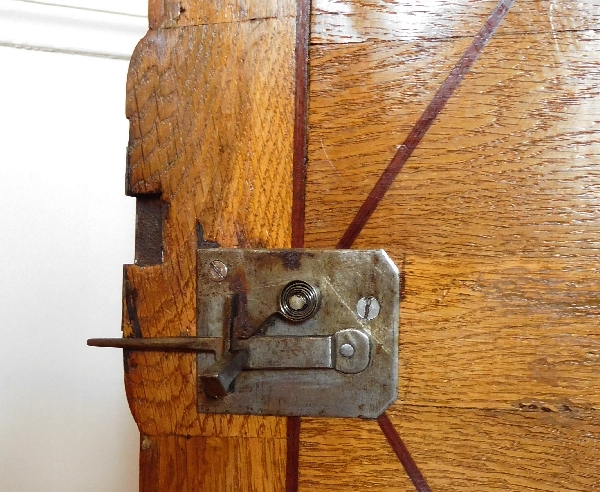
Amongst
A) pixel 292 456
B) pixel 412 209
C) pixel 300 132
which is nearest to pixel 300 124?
pixel 300 132

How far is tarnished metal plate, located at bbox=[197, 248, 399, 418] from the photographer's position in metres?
0.54

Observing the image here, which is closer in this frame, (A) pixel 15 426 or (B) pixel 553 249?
(B) pixel 553 249

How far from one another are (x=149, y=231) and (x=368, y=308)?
0.68ft

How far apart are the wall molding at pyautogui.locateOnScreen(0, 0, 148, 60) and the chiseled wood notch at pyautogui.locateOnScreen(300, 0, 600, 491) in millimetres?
503

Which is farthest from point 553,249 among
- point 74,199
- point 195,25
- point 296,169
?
point 74,199

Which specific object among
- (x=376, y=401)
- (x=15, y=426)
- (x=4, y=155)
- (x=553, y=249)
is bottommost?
(x=15, y=426)

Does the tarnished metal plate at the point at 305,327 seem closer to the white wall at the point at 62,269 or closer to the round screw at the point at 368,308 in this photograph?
the round screw at the point at 368,308

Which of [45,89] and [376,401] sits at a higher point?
[45,89]

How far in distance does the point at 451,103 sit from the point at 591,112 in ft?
0.37

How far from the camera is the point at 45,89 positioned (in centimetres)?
95

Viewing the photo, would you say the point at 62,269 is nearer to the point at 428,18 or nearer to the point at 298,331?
the point at 298,331

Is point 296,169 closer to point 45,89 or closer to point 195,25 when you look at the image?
point 195,25

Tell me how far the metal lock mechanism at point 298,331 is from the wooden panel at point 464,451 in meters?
0.03

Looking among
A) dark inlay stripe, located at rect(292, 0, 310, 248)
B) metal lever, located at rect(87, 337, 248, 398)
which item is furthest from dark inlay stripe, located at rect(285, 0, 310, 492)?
metal lever, located at rect(87, 337, 248, 398)
